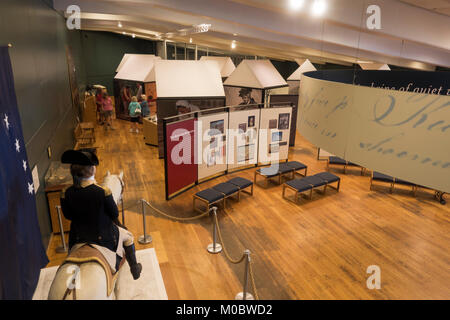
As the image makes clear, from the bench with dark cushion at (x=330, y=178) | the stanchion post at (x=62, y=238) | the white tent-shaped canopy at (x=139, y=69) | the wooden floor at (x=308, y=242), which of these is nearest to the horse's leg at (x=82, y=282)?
the wooden floor at (x=308, y=242)

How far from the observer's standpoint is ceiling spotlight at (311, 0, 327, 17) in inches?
191

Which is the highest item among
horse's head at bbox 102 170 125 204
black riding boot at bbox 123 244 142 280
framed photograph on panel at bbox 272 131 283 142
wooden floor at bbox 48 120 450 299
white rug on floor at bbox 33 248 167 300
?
horse's head at bbox 102 170 125 204

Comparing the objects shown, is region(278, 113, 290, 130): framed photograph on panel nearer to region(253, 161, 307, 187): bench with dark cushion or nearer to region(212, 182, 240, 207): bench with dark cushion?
region(253, 161, 307, 187): bench with dark cushion

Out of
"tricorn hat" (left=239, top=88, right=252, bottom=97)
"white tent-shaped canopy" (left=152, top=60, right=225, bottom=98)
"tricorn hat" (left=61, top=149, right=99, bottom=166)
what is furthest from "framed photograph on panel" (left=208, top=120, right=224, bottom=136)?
"tricorn hat" (left=61, top=149, right=99, bottom=166)

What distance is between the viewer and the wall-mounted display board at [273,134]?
990 cm

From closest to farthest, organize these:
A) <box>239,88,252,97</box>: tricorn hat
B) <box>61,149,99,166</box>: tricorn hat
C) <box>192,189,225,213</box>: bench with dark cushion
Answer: <box>61,149,99,166</box>: tricorn hat → <box>192,189,225,213</box>: bench with dark cushion → <box>239,88,252,97</box>: tricorn hat

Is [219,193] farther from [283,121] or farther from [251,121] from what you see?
[283,121]

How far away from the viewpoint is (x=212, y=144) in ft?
28.3

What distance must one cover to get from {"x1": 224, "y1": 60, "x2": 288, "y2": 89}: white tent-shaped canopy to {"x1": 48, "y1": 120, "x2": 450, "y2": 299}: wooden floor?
4.35 m

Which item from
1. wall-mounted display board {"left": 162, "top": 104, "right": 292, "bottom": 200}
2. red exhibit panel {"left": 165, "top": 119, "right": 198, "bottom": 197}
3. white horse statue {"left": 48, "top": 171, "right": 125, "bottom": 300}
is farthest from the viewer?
wall-mounted display board {"left": 162, "top": 104, "right": 292, "bottom": 200}

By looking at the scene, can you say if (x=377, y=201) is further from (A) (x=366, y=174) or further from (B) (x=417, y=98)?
(B) (x=417, y=98)

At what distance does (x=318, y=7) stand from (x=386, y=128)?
4.47 m

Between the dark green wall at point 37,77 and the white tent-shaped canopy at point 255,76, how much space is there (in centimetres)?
634
